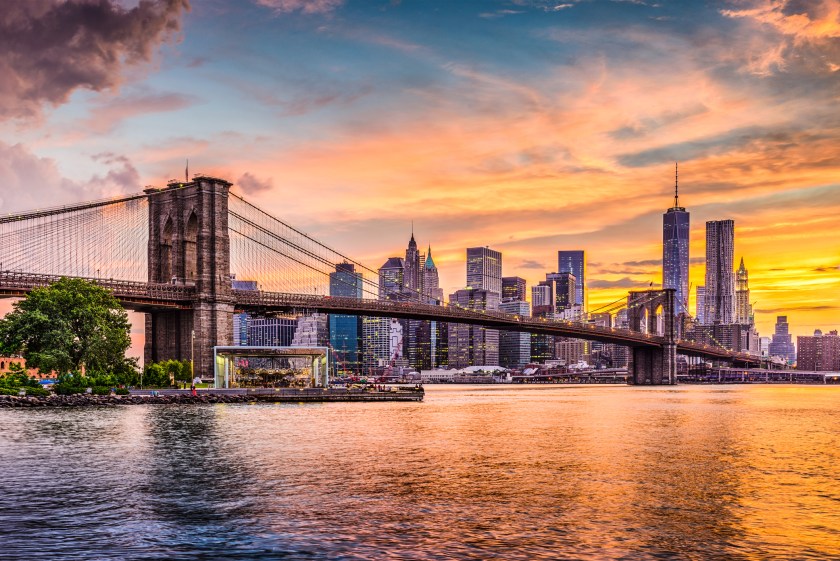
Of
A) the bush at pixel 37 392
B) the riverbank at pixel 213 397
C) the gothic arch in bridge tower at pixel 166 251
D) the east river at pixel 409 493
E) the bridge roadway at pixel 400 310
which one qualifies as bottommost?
the riverbank at pixel 213 397

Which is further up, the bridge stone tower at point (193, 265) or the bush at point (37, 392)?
the bridge stone tower at point (193, 265)

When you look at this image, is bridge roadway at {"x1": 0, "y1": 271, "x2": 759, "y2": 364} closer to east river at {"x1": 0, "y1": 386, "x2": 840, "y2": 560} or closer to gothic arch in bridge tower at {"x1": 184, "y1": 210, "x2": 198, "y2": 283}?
gothic arch in bridge tower at {"x1": 184, "y1": 210, "x2": 198, "y2": 283}

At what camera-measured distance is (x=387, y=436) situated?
4941 cm

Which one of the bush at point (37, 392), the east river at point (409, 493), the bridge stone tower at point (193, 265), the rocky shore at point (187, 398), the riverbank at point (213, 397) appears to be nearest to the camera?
the east river at point (409, 493)

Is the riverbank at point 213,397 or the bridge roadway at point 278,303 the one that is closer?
the riverbank at point 213,397

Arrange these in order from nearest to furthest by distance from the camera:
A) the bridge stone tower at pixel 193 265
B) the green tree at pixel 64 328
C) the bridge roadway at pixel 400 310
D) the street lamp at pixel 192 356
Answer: the green tree at pixel 64 328, the street lamp at pixel 192 356, the bridge stone tower at pixel 193 265, the bridge roadway at pixel 400 310

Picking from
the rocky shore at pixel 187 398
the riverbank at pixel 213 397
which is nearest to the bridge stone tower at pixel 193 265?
the riverbank at pixel 213 397

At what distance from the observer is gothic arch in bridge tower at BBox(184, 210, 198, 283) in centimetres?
10081

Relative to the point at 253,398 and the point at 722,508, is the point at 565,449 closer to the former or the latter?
the point at 722,508

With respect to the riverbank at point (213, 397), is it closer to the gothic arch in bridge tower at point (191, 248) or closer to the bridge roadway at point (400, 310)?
the bridge roadway at point (400, 310)

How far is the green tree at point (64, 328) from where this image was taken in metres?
80.3

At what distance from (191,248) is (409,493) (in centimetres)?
7962

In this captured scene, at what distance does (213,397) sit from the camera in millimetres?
83688

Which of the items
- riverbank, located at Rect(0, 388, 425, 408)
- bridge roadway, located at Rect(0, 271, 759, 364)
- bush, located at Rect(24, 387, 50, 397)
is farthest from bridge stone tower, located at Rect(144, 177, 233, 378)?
bush, located at Rect(24, 387, 50, 397)
